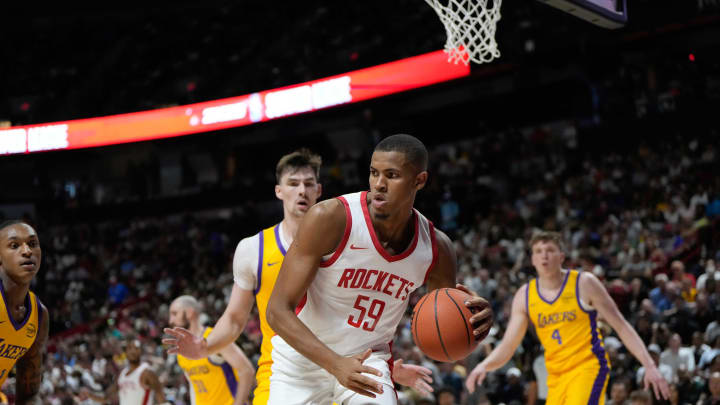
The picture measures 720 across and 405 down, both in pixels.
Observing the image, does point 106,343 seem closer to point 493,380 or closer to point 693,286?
point 493,380

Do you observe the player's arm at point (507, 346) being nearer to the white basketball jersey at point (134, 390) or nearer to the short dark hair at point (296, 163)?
the short dark hair at point (296, 163)

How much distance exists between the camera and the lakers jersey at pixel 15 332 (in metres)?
4.57

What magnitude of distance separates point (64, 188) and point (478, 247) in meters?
15.1

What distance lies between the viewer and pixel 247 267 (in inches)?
180

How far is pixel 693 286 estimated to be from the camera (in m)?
10.0

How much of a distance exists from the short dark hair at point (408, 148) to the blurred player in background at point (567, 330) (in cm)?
276

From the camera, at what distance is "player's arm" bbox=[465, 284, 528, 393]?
581 centimetres

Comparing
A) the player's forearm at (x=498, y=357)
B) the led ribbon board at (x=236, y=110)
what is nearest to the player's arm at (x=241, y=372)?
the player's forearm at (x=498, y=357)

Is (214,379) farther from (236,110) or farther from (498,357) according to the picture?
(236,110)

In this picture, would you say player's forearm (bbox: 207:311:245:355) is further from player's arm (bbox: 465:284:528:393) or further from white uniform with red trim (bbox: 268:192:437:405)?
player's arm (bbox: 465:284:528:393)

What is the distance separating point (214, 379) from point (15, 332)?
1.90 metres

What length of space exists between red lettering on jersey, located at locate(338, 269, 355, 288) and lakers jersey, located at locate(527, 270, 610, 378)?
2.87 metres

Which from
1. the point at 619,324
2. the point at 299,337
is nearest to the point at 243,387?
the point at 299,337

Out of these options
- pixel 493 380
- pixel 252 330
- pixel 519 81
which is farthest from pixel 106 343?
pixel 519 81
